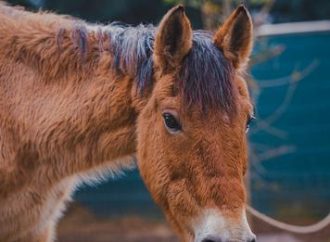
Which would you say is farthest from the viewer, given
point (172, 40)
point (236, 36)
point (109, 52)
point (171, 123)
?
point (109, 52)

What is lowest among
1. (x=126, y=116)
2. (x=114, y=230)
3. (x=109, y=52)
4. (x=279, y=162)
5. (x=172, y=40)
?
(x=114, y=230)

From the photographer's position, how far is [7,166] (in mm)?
4742

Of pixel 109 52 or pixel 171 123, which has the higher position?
pixel 109 52

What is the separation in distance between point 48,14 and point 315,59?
425 cm

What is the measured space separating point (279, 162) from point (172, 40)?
4734mm

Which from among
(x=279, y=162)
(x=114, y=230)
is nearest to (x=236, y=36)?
(x=279, y=162)

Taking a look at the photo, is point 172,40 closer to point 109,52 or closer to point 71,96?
point 109,52

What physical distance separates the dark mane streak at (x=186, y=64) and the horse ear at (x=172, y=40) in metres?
0.05

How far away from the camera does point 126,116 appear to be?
4543mm

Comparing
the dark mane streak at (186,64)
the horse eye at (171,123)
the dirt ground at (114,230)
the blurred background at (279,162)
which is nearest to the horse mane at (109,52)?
the dark mane streak at (186,64)

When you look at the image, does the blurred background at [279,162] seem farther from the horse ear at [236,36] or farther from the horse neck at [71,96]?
the horse ear at [236,36]

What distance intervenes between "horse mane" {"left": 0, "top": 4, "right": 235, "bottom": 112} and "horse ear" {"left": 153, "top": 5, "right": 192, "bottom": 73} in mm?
49

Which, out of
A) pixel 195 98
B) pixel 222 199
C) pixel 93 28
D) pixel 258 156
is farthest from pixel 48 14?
pixel 258 156

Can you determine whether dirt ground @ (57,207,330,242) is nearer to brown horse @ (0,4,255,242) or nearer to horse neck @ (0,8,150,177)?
brown horse @ (0,4,255,242)
